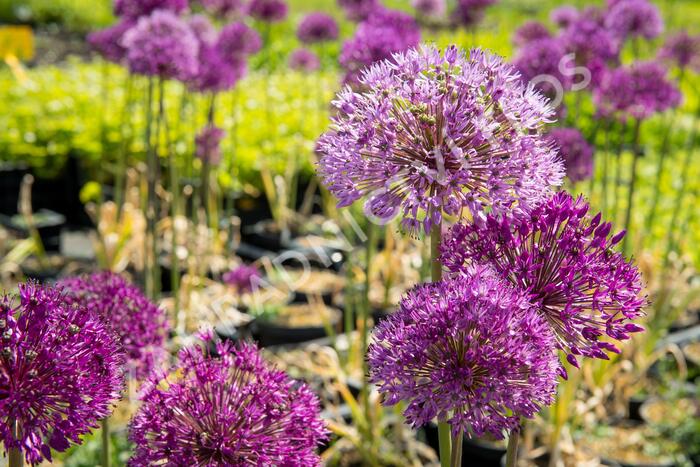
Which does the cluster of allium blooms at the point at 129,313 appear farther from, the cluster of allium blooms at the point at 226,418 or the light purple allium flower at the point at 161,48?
the light purple allium flower at the point at 161,48

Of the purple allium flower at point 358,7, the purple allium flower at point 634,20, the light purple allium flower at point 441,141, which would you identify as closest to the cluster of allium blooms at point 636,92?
the purple allium flower at point 634,20

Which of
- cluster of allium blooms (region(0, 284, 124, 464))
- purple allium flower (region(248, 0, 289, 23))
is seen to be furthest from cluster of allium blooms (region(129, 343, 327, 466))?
purple allium flower (region(248, 0, 289, 23))

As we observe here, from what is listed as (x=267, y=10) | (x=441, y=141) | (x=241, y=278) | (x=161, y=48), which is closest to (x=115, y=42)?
(x=161, y=48)

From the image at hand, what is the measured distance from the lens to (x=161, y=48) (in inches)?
124

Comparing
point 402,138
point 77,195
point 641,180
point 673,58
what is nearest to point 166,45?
point 402,138

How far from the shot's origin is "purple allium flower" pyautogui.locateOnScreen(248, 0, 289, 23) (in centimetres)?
527

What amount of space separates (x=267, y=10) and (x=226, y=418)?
14.1 ft

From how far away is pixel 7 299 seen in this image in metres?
1.22

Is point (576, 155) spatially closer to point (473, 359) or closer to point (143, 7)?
point (143, 7)

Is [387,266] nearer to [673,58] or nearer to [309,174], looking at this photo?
[673,58]

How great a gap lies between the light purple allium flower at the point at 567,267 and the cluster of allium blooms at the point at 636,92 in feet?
7.66

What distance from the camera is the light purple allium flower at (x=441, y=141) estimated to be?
4.16 ft

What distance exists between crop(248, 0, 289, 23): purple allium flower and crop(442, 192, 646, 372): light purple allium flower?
4255 millimetres

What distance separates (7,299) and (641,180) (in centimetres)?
770
